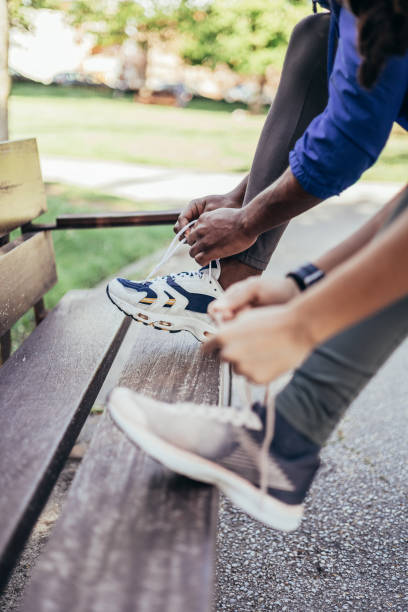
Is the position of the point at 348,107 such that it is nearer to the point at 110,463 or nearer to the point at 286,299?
the point at 286,299

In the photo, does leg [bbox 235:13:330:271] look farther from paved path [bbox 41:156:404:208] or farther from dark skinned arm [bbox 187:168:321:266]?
paved path [bbox 41:156:404:208]

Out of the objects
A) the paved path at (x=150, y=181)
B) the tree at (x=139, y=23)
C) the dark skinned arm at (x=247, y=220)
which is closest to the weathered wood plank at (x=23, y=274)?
the dark skinned arm at (x=247, y=220)

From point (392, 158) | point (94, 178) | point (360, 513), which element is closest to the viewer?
point (360, 513)

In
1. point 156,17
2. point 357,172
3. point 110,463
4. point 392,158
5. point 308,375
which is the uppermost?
point 156,17

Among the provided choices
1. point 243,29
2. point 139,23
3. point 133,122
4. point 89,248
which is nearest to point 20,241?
point 89,248

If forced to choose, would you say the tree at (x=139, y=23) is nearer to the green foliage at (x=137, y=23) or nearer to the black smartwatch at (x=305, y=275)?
the green foliage at (x=137, y=23)

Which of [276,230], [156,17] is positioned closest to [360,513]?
[276,230]

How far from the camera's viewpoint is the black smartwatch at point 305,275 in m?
1.22

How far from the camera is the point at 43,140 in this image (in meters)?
13.3

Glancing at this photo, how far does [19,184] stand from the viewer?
221 cm

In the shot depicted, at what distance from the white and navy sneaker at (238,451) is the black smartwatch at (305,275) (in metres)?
0.27

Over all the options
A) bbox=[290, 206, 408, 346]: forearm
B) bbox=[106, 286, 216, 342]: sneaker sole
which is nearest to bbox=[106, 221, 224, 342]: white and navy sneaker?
bbox=[106, 286, 216, 342]: sneaker sole

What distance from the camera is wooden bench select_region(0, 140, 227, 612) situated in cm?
91

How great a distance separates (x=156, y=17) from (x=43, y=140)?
1876 centimetres
